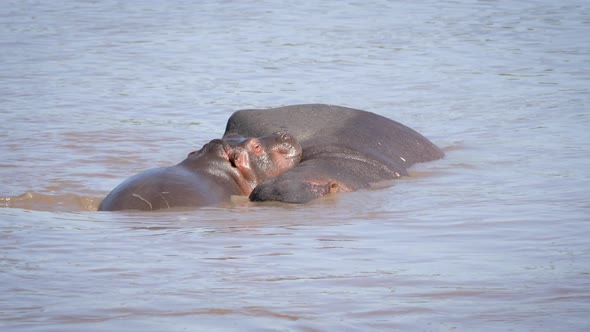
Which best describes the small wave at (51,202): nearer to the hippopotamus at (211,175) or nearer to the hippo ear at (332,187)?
the hippopotamus at (211,175)

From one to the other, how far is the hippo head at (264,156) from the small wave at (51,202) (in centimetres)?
94

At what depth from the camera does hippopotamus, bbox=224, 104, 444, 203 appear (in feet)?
22.1

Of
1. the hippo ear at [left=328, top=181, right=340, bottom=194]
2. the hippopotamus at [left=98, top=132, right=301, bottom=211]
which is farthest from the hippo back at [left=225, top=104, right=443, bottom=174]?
the hippo ear at [left=328, top=181, right=340, bottom=194]

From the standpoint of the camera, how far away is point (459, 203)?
21.5 feet

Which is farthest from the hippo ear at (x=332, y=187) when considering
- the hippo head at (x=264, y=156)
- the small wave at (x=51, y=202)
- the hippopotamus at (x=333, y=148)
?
the small wave at (x=51, y=202)

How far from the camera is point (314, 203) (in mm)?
6574

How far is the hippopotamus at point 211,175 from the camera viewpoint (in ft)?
20.7

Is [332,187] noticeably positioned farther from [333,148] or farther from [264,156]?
[333,148]

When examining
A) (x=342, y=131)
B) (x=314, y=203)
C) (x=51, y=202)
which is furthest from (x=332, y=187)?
(x=51, y=202)

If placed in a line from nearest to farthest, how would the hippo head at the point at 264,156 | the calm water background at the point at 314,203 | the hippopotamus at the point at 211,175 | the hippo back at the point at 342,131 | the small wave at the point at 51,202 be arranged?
the calm water background at the point at 314,203 < the hippopotamus at the point at 211,175 < the small wave at the point at 51,202 < the hippo head at the point at 264,156 < the hippo back at the point at 342,131

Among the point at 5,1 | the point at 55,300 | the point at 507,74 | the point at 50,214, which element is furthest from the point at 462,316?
the point at 5,1

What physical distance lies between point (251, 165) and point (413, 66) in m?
6.55

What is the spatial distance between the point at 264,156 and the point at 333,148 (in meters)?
0.74

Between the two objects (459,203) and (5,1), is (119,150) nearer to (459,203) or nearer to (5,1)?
(459,203)
